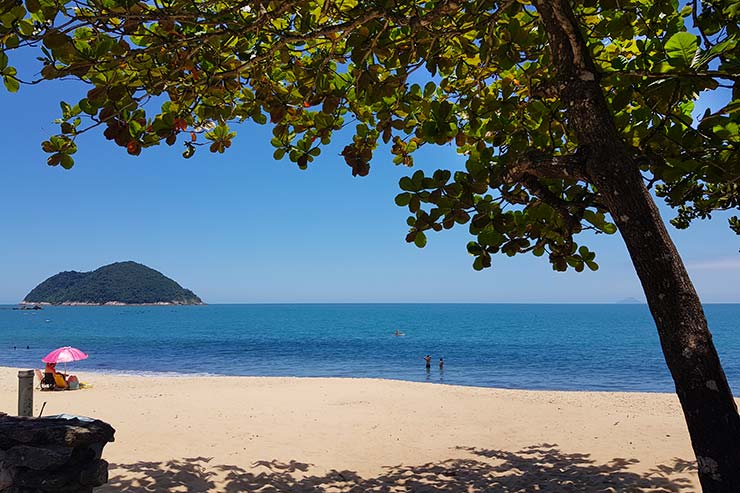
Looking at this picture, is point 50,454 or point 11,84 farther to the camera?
point 50,454

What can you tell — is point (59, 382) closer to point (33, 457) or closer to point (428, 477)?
point (33, 457)

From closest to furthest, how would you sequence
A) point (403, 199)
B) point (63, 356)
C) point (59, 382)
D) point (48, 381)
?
point (403, 199)
point (48, 381)
point (59, 382)
point (63, 356)

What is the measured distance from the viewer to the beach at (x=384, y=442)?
6922 millimetres

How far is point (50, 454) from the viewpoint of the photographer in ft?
15.5

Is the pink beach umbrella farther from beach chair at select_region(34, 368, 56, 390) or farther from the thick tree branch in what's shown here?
the thick tree branch

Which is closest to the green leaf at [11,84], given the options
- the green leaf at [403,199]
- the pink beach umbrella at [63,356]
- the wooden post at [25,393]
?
the green leaf at [403,199]

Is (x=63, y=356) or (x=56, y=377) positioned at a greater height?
(x=63, y=356)

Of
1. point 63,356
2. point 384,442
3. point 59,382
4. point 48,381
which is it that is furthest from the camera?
point 63,356

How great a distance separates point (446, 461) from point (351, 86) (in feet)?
19.7

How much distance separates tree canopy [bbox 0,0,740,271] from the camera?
320 centimetres

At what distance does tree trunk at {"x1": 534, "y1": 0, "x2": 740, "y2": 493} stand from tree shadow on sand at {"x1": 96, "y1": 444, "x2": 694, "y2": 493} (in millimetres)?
3949

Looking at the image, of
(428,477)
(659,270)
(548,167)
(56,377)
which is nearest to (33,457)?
(428,477)

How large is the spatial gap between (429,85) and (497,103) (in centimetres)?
83

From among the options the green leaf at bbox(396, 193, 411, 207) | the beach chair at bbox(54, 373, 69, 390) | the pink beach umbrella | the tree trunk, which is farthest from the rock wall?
the beach chair at bbox(54, 373, 69, 390)
